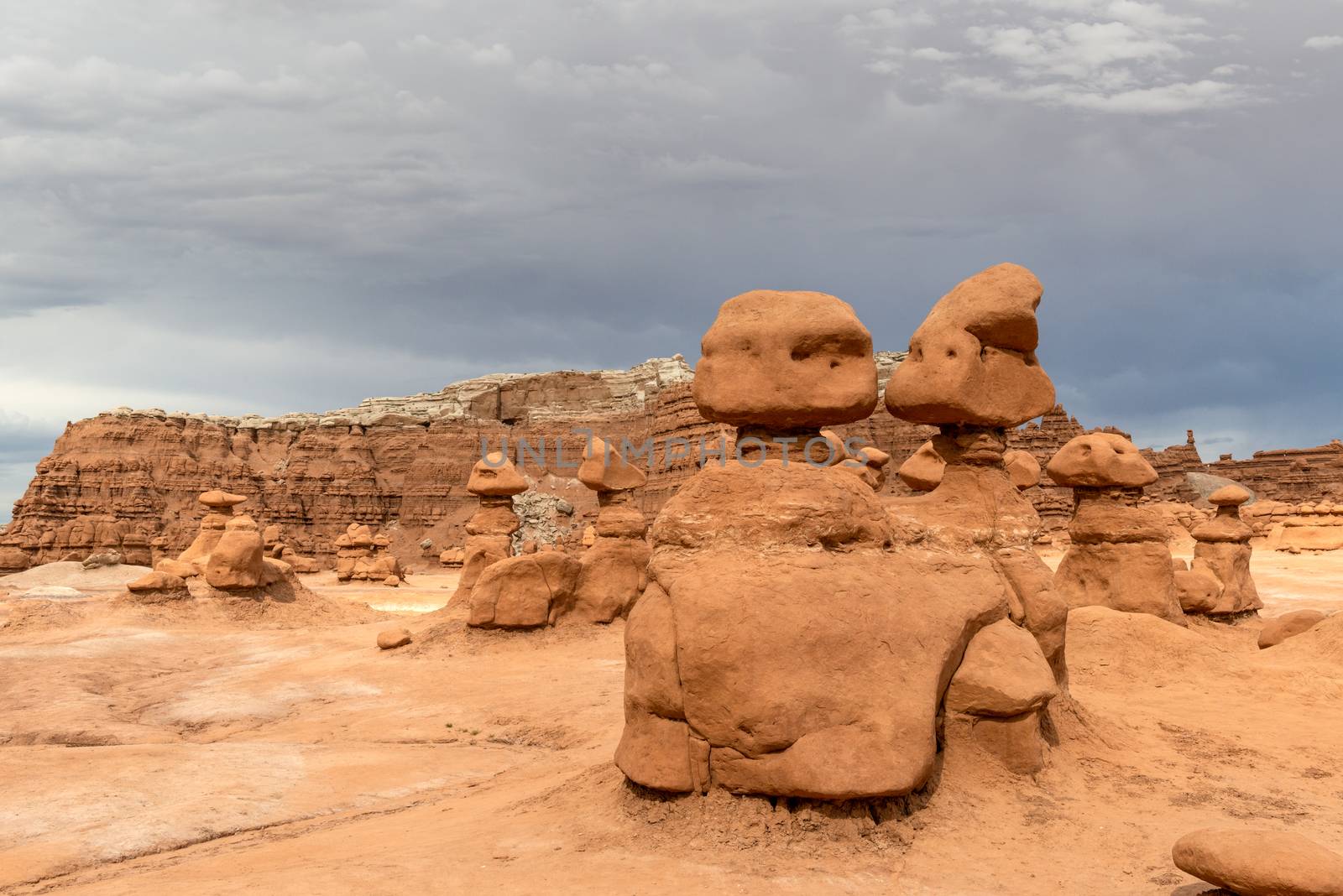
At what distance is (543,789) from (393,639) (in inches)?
354

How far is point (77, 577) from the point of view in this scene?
91.4 feet

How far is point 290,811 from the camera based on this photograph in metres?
6.96

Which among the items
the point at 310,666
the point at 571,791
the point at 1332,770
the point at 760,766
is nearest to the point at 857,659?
the point at 760,766

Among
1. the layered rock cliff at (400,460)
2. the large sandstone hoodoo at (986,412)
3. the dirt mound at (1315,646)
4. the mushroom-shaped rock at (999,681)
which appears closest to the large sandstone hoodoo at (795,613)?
the mushroom-shaped rock at (999,681)

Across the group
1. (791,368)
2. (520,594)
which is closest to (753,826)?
(791,368)

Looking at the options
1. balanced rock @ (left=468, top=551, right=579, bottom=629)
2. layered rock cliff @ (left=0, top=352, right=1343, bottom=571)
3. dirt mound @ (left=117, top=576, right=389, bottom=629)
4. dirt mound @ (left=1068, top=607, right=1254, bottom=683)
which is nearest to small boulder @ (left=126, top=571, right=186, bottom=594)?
dirt mound @ (left=117, top=576, right=389, bottom=629)

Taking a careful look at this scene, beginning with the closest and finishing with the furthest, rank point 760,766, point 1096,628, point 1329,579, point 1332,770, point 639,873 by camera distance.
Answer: point 639,873, point 760,766, point 1332,770, point 1096,628, point 1329,579

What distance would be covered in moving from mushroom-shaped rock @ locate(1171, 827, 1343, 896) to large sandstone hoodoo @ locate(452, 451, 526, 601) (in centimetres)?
1668

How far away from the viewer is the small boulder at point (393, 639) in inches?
587

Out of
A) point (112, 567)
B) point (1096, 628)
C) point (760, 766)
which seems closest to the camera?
point (760, 766)

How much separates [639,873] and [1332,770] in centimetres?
531

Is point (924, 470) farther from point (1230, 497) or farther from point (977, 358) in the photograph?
point (1230, 497)

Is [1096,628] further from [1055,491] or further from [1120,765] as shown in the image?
[1055,491]

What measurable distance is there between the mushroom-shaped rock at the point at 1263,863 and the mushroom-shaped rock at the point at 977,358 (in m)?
4.18
